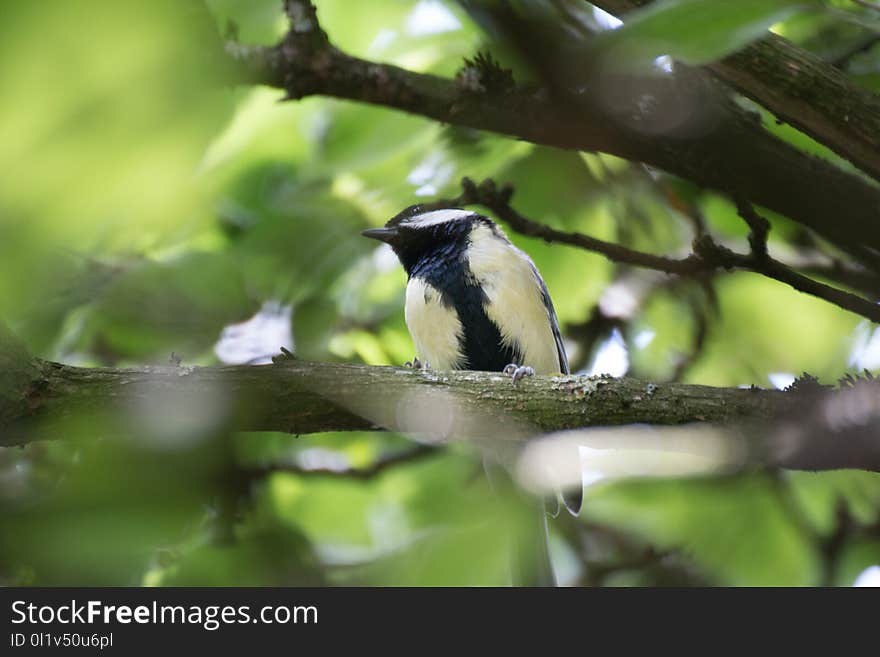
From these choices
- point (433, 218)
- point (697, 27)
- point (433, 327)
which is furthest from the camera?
point (433, 218)

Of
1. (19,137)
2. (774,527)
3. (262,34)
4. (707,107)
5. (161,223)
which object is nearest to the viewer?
(19,137)

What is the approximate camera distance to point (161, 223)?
1297mm

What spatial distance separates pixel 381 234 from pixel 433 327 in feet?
1.33

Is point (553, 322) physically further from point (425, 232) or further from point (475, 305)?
point (425, 232)

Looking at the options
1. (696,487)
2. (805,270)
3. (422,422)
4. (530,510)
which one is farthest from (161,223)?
(805,270)

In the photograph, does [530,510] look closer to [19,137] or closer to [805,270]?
[805,270]

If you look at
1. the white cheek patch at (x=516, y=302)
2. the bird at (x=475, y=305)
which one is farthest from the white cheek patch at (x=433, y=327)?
the white cheek patch at (x=516, y=302)

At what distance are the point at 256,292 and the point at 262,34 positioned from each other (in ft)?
2.81

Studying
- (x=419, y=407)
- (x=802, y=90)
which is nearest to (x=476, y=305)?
(x=419, y=407)

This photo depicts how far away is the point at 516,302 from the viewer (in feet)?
11.6

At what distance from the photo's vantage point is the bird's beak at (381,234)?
3.40 meters

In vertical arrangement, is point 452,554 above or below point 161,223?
below

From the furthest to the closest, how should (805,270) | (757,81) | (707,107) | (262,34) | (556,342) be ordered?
(556,342)
(805,270)
(262,34)
(707,107)
(757,81)

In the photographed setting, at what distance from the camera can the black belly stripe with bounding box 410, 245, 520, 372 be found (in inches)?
140
